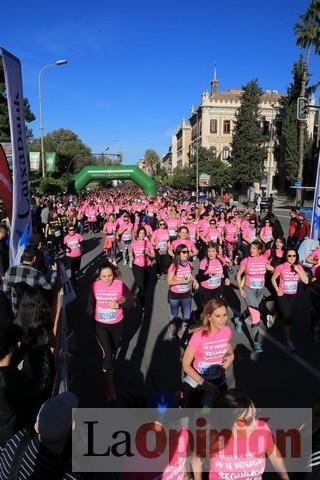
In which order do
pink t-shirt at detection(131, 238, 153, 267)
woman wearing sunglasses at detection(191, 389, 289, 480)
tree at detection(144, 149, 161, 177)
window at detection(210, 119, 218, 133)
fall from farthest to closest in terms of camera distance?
tree at detection(144, 149, 161, 177), window at detection(210, 119, 218, 133), pink t-shirt at detection(131, 238, 153, 267), woman wearing sunglasses at detection(191, 389, 289, 480)

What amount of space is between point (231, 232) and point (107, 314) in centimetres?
790

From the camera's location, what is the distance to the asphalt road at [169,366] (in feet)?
16.6

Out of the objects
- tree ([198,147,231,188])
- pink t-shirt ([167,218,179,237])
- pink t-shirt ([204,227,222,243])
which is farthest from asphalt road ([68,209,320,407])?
tree ([198,147,231,188])

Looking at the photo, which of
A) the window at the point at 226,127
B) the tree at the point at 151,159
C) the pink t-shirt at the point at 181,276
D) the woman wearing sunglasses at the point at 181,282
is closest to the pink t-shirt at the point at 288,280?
the woman wearing sunglasses at the point at 181,282

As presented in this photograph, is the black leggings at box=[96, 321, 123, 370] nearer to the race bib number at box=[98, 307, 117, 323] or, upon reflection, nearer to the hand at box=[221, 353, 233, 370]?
the race bib number at box=[98, 307, 117, 323]

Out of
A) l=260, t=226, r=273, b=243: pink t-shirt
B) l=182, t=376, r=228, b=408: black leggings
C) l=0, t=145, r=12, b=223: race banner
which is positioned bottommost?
l=182, t=376, r=228, b=408: black leggings

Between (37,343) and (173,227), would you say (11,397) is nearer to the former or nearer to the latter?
(37,343)

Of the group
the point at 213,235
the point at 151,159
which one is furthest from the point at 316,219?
the point at 151,159

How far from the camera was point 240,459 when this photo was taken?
245 cm

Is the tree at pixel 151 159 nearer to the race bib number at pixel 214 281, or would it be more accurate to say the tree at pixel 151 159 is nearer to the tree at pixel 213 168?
the tree at pixel 213 168

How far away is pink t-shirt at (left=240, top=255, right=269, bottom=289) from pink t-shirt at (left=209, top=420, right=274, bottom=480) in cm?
424

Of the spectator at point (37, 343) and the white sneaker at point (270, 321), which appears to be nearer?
the spectator at point (37, 343)

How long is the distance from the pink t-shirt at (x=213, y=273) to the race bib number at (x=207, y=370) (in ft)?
9.18

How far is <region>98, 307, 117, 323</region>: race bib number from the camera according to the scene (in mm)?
5171
